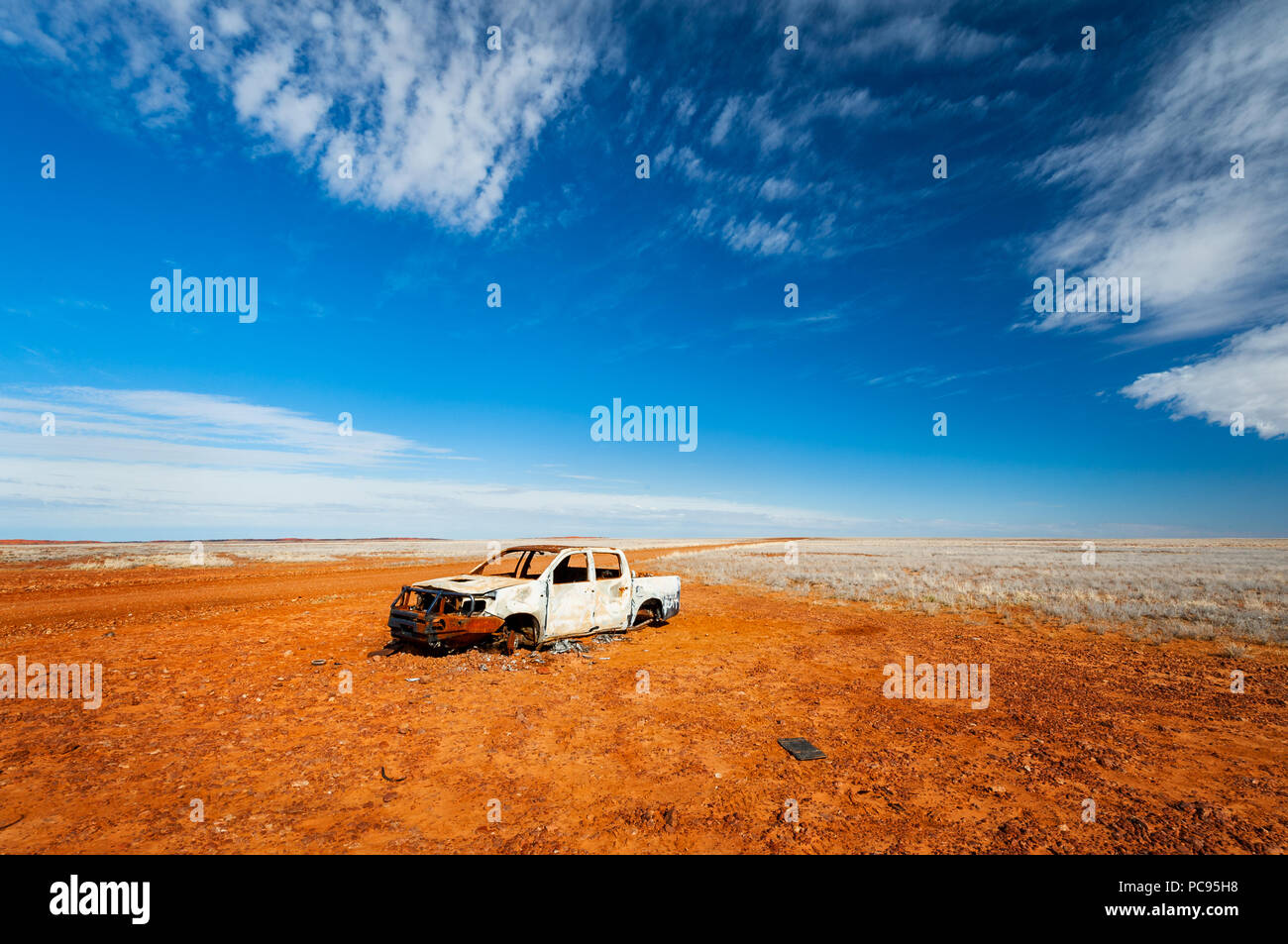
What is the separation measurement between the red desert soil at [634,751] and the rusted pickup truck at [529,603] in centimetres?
54

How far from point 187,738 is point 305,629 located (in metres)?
6.65

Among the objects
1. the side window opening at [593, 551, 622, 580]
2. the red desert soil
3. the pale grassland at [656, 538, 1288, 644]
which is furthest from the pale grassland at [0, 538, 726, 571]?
the pale grassland at [656, 538, 1288, 644]

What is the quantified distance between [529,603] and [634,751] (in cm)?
424

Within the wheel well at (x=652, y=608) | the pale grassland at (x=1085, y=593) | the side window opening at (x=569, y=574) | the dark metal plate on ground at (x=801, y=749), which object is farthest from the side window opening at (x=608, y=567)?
the pale grassland at (x=1085, y=593)

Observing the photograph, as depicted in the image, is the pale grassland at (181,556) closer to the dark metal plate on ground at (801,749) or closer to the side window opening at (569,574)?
the side window opening at (569,574)

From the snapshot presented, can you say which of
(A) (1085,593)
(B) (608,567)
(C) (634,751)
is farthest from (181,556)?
(A) (1085,593)

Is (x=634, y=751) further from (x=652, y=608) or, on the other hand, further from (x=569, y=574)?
(x=652, y=608)

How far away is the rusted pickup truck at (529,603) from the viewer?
8.98 meters

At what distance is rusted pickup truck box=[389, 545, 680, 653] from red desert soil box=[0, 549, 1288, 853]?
0.54 meters

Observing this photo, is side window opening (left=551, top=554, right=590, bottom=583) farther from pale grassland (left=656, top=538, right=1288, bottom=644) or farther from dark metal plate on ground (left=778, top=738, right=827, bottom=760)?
pale grassland (left=656, top=538, right=1288, bottom=644)

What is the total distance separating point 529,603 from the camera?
378 inches

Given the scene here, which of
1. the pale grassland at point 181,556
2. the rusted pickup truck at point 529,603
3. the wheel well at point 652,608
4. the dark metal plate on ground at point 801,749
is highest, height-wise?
the rusted pickup truck at point 529,603

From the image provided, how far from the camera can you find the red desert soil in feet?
14.0

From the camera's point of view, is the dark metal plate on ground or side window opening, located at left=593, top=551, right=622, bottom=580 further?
side window opening, located at left=593, top=551, right=622, bottom=580
